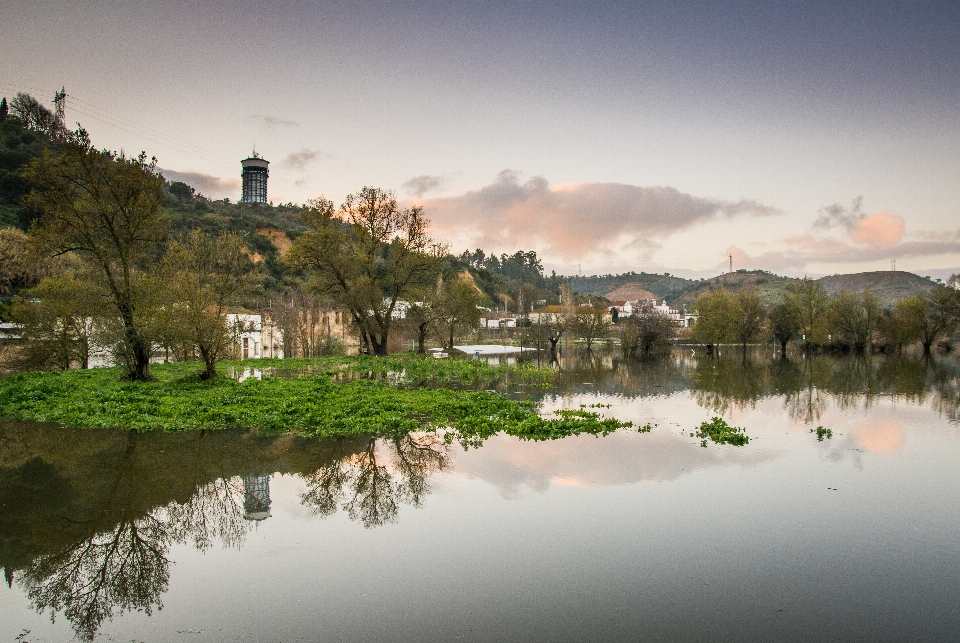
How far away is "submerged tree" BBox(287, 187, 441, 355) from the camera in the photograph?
117ft

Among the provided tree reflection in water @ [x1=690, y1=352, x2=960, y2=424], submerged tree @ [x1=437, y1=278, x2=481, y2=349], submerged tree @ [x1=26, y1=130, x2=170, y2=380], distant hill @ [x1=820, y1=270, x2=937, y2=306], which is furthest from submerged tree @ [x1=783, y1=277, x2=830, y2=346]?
distant hill @ [x1=820, y1=270, x2=937, y2=306]

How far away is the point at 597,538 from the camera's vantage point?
720cm

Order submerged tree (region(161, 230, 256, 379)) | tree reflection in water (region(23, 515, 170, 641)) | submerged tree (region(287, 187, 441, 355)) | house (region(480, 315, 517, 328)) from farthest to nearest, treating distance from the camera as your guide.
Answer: house (region(480, 315, 517, 328))
submerged tree (region(287, 187, 441, 355))
submerged tree (region(161, 230, 256, 379))
tree reflection in water (region(23, 515, 170, 641))

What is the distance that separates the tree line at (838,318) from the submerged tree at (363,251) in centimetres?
3460

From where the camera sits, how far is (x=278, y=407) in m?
15.7

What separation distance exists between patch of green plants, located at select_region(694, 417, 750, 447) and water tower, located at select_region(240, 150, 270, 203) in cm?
16092

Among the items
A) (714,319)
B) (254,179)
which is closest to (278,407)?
(714,319)

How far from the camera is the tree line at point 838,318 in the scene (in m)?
56.2

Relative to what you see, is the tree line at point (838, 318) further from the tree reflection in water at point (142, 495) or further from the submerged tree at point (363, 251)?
the tree reflection in water at point (142, 495)

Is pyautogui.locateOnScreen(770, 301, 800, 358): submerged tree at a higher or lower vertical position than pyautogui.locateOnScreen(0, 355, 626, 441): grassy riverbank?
higher

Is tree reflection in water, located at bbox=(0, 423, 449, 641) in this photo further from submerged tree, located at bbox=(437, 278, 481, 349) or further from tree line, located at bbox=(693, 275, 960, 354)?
tree line, located at bbox=(693, 275, 960, 354)

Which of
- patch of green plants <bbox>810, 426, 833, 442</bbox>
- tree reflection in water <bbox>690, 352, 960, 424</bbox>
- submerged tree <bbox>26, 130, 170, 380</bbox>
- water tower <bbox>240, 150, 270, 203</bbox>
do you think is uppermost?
water tower <bbox>240, 150, 270, 203</bbox>

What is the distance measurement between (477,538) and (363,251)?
32726mm

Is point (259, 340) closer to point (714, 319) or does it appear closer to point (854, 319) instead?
point (714, 319)
